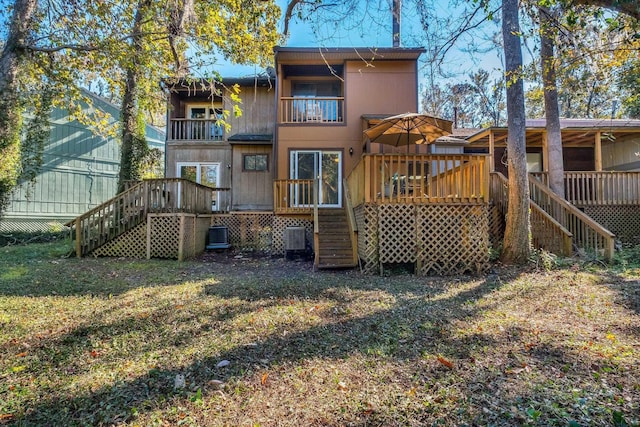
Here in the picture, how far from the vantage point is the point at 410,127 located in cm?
892

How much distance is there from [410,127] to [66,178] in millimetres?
17864

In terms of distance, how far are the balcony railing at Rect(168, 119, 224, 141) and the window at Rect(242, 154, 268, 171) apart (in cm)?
174

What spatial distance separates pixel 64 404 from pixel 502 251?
8321 mm

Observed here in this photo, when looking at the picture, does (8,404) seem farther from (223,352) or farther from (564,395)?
(564,395)

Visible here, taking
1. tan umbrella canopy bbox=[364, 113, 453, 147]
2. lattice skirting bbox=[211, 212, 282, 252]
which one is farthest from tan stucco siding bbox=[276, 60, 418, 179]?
tan umbrella canopy bbox=[364, 113, 453, 147]

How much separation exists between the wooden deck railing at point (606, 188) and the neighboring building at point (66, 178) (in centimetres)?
1925

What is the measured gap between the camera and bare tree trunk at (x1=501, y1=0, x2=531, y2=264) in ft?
24.9

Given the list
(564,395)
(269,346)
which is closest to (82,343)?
(269,346)

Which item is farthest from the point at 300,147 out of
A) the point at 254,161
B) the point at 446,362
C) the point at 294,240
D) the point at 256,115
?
the point at 446,362

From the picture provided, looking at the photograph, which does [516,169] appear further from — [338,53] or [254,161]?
[254,161]

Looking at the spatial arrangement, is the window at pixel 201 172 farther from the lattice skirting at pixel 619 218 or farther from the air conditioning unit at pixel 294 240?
the lattice skirting at pixel 619 218

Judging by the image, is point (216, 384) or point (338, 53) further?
point (338, 53)

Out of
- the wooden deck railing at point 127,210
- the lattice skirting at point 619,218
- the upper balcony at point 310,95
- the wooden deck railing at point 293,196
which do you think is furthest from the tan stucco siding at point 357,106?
the lattice skirting at point 619,218

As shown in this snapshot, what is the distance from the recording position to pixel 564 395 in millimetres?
2459
